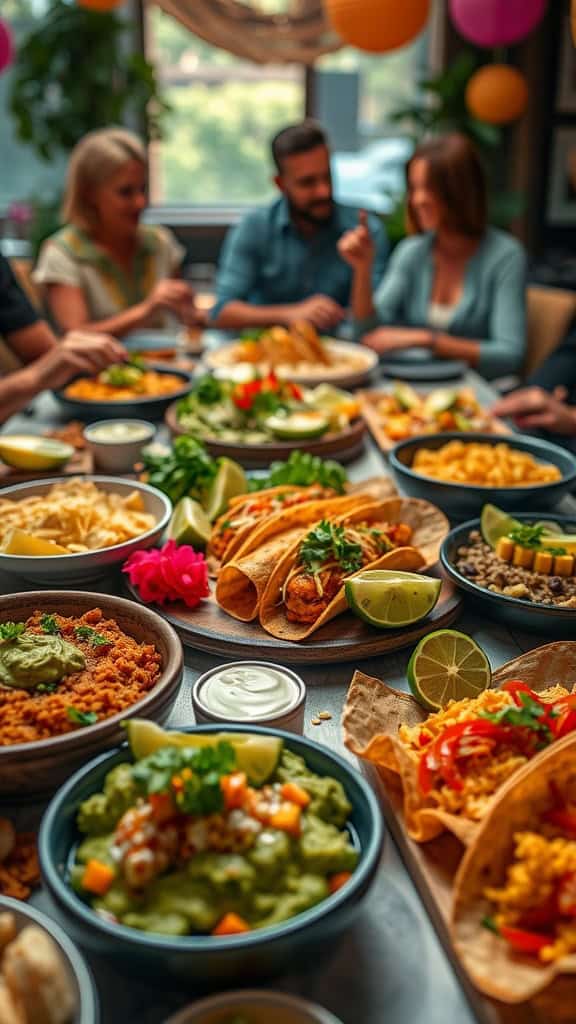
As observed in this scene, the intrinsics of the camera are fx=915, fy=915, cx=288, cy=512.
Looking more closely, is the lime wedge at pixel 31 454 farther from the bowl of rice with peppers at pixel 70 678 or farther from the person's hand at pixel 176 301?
the person's hand at pixel 176 301

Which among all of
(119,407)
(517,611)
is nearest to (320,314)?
(119,407)

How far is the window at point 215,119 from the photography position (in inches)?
322

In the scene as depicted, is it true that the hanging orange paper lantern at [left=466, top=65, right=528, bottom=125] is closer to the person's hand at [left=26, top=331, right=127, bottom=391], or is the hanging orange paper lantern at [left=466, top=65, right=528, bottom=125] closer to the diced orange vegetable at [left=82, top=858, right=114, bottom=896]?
the person's hand at [left=26, top=331, right=127, bottom=391]

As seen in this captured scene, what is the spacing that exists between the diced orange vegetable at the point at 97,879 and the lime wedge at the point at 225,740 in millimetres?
177

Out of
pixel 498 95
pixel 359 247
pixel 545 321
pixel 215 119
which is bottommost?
pixel 545 321

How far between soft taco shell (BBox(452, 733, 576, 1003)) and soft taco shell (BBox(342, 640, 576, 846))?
24 mm

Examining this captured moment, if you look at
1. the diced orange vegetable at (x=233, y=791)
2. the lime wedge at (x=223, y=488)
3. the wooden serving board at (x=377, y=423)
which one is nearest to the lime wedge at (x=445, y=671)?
the diced orange vegetable at (x=233, y=791)

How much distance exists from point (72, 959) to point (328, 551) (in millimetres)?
1023

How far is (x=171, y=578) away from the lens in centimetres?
186

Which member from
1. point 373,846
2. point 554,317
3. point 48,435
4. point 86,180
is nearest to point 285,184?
point 86,180

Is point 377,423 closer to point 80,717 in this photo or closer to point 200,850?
point 80,717

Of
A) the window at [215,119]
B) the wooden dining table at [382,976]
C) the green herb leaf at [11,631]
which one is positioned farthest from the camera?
the window at [215,119]

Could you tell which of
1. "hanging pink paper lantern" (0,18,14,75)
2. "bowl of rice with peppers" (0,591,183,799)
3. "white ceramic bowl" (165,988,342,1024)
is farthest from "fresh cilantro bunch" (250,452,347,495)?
"hanging pink paper lantern" (0,18,14,75)

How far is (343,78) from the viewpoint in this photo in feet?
26.8
